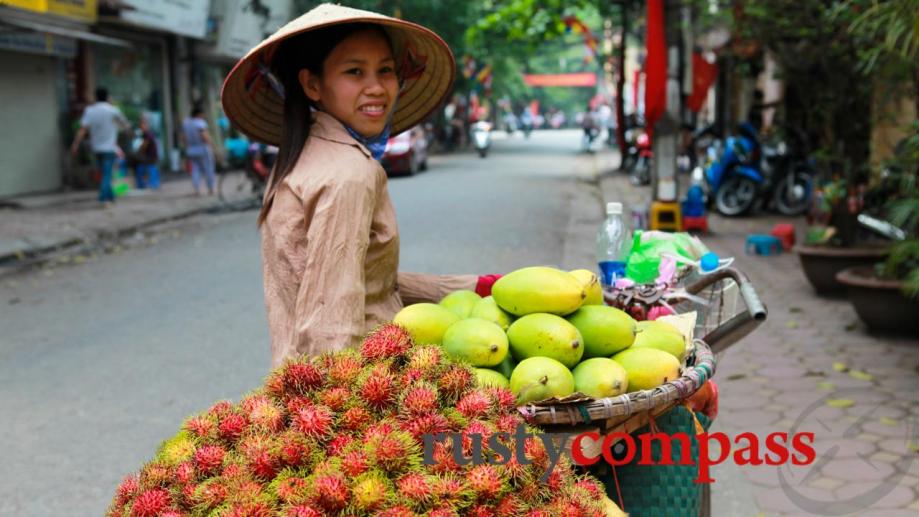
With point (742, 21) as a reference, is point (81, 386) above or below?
below

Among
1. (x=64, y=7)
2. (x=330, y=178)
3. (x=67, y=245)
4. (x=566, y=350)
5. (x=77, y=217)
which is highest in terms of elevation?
(x=64, y=7)

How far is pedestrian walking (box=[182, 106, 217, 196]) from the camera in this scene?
15234 mm

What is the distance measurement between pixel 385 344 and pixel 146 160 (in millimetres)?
16056

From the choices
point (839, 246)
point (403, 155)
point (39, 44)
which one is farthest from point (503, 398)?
point (403, 155)

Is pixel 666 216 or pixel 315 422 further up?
pixel 315 422

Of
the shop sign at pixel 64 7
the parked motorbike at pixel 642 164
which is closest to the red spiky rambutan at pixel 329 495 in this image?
the shop sign at pixel 64 7

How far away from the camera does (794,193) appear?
39.5ft

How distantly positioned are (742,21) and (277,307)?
8.91 meters

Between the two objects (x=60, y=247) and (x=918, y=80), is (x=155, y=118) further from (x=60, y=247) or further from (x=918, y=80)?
(x=918, y=80)

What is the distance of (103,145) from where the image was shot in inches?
529

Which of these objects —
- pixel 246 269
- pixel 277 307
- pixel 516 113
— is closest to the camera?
pixel 277 307

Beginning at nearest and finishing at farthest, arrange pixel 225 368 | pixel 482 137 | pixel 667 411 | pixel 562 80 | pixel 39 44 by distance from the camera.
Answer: pixel 667 411
pixel 225 368
pixel 39 44
pixel 482 137
pixel 562 80

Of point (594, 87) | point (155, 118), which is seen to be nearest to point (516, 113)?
point (594, 87)

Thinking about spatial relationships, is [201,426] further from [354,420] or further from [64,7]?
[64,7]
